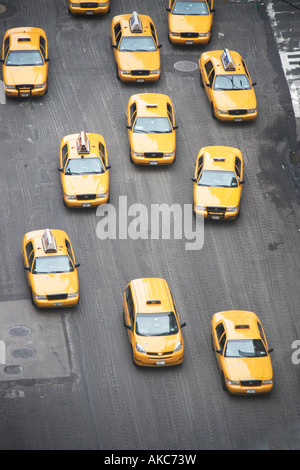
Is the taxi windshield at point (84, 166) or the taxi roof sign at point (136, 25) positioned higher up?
the taxi roof sign at point (136, 25)

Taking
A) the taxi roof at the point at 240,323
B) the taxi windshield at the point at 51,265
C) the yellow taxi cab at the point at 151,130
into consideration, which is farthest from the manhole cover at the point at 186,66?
the taxi roof at the point at 240,323

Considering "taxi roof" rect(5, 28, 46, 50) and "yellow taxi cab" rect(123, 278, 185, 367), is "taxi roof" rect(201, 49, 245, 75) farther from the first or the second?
"yellow taxi cab" rect(123, 278, 185, 367)

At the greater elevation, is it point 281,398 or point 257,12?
point 257,12

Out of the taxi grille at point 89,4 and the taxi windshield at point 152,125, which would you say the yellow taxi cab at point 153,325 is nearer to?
the taxi windshield at point 152,125
